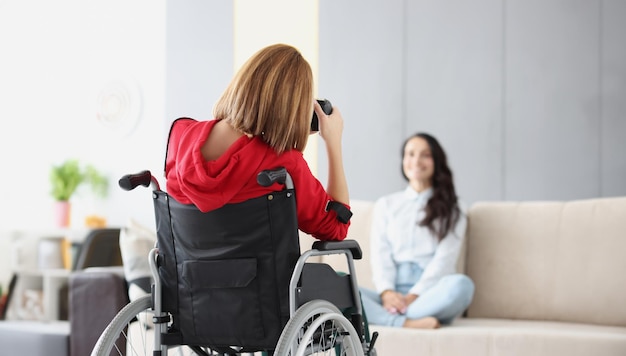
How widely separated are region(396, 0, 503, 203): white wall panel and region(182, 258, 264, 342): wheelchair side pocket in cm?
272

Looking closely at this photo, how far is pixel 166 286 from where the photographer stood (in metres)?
1.90

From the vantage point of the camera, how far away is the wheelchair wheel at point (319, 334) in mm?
1639

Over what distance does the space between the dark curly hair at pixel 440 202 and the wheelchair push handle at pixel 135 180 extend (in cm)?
164

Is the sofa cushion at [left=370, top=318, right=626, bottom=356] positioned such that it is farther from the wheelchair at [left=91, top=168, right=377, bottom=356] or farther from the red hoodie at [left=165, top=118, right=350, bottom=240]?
the red hoodie at [left=165, top=118, right=350, bottom=240]

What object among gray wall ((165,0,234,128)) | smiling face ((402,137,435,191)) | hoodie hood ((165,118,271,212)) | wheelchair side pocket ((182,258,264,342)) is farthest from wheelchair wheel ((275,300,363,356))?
gray wall ((165,0,234,128))

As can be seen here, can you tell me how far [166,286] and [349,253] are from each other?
442 millimetres

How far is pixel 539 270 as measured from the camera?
3.26m

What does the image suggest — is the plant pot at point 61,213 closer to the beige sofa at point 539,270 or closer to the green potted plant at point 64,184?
the green potted plant at point 64,184

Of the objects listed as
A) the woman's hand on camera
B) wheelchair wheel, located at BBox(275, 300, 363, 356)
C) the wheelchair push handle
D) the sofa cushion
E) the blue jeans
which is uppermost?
the woman's hand on camera

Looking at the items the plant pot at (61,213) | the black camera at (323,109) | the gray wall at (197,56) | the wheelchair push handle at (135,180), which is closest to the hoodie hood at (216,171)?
the wheelchair push handle at (135,180)

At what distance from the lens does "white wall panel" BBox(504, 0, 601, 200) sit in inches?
165

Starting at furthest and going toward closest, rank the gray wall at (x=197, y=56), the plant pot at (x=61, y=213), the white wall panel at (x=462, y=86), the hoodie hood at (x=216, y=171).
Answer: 1. the plant pot at (x=61, y=213)
2. the gray wall at (x=197, y=56)
3. the white wall panel at (x=462, y=86)
4. the hoodie hood at (x=216, y=171)

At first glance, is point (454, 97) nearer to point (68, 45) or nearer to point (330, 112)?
point (330, 112)

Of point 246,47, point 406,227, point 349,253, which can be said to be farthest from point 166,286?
point 246,47
